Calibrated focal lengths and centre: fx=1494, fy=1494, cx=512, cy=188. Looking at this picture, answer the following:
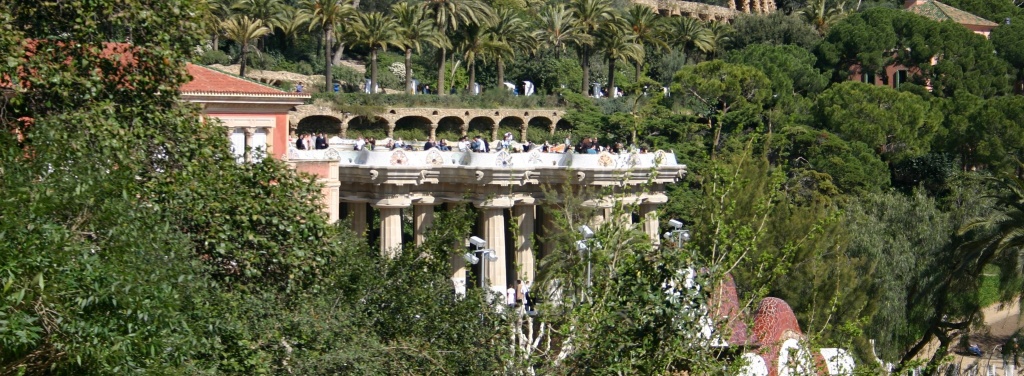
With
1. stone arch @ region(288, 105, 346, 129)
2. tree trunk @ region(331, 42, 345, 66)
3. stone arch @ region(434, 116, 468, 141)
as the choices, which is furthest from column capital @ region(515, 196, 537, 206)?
tree trunk @ region(331, 42, 345, 66)

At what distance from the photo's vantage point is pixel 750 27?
271 ft

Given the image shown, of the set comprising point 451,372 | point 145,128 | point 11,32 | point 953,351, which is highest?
point 11,32

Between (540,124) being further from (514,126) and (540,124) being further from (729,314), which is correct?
(729,314)

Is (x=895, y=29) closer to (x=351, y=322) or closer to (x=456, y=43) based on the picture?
(x=456, y=43)

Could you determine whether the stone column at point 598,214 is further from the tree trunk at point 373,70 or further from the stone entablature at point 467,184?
the tree trunk at point 373,70

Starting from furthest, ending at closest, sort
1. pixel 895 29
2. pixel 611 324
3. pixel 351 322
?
pixel 895 29 < pixel 351 322 < pixel 611 324

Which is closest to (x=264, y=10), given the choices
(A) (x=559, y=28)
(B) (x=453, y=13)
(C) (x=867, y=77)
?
(B) (x=453, y=13)

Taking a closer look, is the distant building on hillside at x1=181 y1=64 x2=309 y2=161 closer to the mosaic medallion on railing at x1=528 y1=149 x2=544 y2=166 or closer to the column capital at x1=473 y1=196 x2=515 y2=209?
the column capital at x1=473 y1=196 x2=515 y2=209

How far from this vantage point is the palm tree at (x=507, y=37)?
65088mm

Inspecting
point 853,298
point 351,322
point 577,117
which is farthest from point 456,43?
point 351,322

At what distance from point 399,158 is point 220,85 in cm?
688

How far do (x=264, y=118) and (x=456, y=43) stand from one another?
115 ft

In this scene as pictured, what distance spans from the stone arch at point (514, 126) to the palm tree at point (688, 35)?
11.4 meters

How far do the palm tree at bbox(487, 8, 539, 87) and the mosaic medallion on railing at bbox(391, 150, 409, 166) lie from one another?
28.5 meters
